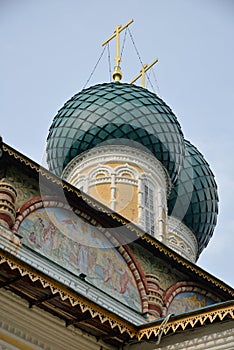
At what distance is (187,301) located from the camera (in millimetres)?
10656

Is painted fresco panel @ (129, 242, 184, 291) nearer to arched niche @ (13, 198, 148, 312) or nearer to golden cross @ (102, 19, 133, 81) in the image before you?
arched niche @ (13, 198, 148, 312)

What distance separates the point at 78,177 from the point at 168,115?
2502 mm

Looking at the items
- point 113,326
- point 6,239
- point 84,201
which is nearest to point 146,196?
point 84,201

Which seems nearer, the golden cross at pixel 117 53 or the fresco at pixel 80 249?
the fresco at pixel 80 249

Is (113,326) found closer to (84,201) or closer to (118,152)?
(84,201)

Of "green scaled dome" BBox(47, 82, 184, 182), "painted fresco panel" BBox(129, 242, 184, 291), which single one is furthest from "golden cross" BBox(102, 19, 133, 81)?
"painted fresco panel" BBox(129, 242, 184, 291)

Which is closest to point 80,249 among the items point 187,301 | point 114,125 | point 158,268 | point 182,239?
point 158,268

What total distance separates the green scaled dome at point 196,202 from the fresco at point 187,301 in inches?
216

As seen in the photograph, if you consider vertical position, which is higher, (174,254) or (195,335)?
(174,254)

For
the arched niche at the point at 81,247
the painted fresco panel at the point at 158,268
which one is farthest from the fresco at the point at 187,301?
the arched niche at the point at 81,247

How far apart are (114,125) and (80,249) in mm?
4718

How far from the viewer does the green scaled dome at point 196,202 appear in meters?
16.5

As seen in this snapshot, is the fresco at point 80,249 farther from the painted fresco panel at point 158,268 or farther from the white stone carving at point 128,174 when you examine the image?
the white stone carving at point 128,174

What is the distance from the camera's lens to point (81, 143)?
1373 cm
